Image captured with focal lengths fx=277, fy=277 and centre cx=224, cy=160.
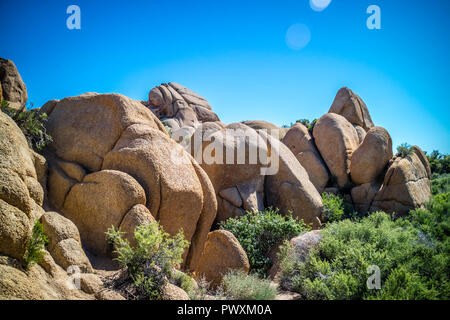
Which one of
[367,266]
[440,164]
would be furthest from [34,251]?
[440,164]

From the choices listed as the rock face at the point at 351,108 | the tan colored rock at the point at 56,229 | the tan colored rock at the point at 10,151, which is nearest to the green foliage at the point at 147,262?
the tan colored rock at the point at 56,229

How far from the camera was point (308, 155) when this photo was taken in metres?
20.1

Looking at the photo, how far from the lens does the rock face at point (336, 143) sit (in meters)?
19.2

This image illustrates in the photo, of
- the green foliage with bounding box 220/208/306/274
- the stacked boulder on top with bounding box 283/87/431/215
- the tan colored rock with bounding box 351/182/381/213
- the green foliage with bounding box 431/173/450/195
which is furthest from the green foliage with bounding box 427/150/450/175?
the green foliage with bounding box 220/208/306/274

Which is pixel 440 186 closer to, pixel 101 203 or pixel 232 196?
pixel 232 196

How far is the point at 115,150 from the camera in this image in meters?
7.86

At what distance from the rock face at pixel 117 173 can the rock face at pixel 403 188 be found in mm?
12419

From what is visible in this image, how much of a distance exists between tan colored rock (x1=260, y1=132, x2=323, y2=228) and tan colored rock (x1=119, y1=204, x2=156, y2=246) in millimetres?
7945

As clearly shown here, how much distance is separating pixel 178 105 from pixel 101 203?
3314cm

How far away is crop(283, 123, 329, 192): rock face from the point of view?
763 inches

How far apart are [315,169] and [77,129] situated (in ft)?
51.4

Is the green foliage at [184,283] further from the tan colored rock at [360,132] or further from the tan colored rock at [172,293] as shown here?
the tan colored rock at [360,132]

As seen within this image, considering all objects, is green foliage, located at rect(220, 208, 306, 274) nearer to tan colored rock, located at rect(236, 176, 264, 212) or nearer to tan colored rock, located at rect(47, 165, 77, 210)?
tan colored rock, located at rect(236, 176, 264, 212)
